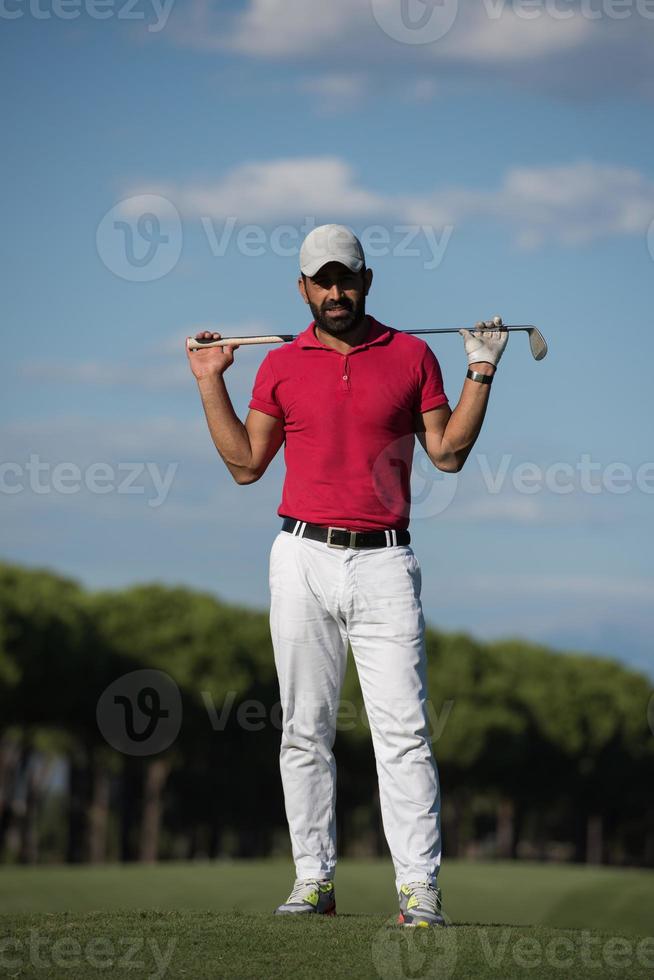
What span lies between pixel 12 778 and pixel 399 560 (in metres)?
47.6

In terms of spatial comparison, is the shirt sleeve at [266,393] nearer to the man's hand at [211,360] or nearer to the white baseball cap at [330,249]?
the man's hand at [211,360]

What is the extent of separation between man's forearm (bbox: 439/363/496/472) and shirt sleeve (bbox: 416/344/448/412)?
0.39 ft

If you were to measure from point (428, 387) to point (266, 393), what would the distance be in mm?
889

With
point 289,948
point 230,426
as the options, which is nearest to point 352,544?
point 230,426

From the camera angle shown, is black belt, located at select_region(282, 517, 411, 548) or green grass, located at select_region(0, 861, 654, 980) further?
black belt, located at select_region(282, 517, 411, 548)

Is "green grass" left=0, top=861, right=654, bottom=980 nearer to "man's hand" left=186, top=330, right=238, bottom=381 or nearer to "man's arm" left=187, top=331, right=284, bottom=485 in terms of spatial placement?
"man's arm" left=187, top=331, right=284, bottom=485

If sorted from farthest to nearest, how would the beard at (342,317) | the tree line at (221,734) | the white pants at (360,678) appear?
the tree line at (221,734) < the beard at (342,317) < the white pants at (360,678)

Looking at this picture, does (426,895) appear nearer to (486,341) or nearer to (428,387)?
(428,387)

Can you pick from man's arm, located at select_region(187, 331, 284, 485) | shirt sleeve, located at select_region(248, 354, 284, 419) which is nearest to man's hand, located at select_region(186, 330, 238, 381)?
man's arm, located at select_region(187, 331, 284, 485)

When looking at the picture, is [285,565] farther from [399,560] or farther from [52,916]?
[52,916]

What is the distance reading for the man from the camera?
7141mm

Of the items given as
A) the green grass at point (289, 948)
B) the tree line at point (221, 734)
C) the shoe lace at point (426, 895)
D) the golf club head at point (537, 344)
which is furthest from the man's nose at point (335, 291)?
the tree line at point (221, 734)

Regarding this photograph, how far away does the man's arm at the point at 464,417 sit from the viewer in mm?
7355

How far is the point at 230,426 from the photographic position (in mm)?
7684
